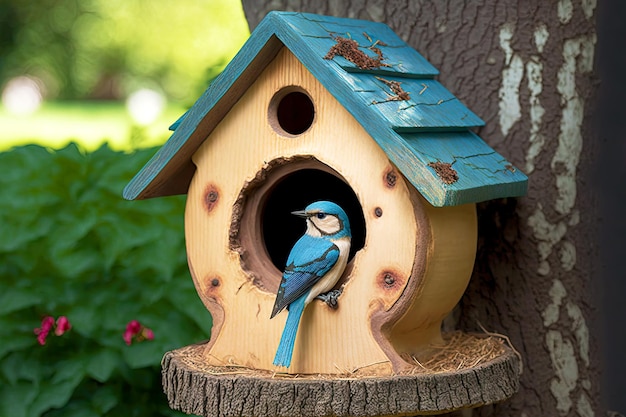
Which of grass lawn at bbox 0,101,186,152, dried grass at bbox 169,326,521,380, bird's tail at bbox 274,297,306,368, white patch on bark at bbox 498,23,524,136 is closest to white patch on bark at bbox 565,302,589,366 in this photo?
dried grass at bbox 169,326,521,380

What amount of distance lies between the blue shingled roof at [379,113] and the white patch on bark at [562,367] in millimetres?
497

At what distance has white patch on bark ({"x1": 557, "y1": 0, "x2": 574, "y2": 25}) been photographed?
247cm

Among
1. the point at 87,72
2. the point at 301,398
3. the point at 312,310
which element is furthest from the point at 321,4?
the point at 87,72

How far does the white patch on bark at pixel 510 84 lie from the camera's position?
248 cm

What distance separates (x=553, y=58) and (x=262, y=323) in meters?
1.11

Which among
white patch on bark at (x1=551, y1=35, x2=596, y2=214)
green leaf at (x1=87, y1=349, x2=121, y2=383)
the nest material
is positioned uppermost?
white patch on bark at (x1=551, y1=35, x2=596, y2=214)

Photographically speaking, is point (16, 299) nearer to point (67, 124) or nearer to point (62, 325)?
point (62, 325)

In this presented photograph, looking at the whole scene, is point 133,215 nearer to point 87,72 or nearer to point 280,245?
point 280,245

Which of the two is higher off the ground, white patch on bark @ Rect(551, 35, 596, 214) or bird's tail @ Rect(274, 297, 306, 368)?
white patch on bark @ Rect(551, 35, 596, 214)

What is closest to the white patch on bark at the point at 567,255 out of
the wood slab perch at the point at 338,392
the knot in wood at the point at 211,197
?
the wood slab perch at the point at 338,392

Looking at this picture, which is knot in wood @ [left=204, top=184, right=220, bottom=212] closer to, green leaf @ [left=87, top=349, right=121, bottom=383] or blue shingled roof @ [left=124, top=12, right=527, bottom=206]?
blue shingled roof @ [left=124, top=12, right=527, bottom=206]

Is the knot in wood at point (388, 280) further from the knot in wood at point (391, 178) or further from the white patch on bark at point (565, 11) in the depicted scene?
the white patch on bark at point (565, 11)

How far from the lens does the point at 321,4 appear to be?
2.77 meters

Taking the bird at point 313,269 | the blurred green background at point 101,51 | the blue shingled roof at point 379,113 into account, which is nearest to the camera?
the blue shingled roof at point 379,113
